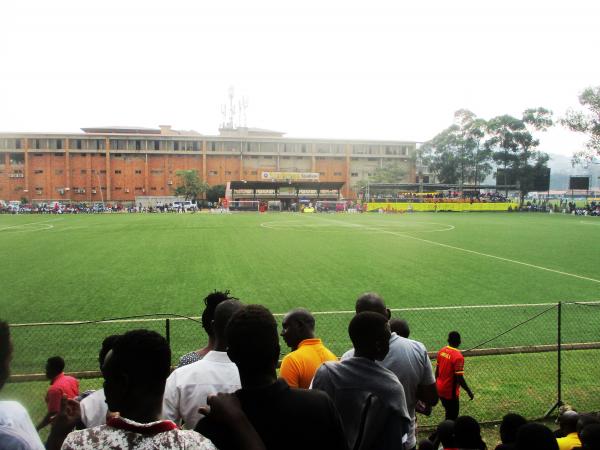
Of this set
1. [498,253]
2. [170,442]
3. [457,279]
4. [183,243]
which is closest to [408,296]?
[457,279]

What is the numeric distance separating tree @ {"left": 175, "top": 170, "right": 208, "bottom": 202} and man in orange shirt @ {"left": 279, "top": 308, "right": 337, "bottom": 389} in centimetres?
8851

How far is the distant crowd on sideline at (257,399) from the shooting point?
7.45 ft

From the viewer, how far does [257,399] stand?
240 cm

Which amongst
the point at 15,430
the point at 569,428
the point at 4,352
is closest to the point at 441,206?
the point at 569,428

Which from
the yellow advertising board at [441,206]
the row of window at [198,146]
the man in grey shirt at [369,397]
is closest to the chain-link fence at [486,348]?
the man in grey shirt at [369,397]

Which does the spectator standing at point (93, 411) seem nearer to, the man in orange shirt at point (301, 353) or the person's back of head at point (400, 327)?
the man in orange shirt at point (301, 353)

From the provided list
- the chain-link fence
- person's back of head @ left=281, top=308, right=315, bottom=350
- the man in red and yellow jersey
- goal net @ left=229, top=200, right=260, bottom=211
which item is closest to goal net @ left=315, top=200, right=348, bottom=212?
goal net @ left=229, top=200, right=260, bottom=211

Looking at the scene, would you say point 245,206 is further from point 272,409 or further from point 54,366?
point 272,409

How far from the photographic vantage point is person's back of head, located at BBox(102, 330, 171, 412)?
229cm

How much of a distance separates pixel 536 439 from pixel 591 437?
53 centimetres

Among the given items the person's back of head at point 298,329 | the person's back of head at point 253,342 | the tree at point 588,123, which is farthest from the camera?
the tree at point 588,123

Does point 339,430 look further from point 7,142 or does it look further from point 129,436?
point 7,142

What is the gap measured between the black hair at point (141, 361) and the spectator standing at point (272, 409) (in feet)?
0.99

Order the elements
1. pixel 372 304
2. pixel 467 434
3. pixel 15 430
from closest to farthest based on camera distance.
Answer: pixel 15 430 → pixel 467 434 → pixel 372 304
